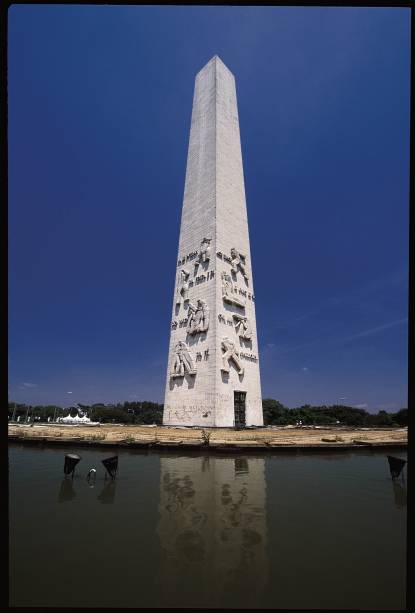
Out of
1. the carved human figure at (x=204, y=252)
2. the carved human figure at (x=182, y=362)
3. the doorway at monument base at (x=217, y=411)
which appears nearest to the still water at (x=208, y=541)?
the doorway at monument base at (x=217, y=411)

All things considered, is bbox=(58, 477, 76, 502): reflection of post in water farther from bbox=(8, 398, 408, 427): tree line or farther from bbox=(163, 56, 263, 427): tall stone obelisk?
bbox=(8, 398, 408, 427): tree line

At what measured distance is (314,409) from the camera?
2377 inches

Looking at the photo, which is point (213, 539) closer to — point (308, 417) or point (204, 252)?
point (204, 252)

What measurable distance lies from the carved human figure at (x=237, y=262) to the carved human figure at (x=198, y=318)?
4154 mm

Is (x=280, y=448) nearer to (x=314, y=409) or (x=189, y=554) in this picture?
(x=189, y=554)

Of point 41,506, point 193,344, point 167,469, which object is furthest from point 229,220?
point 41,506

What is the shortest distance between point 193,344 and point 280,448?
1253 cm

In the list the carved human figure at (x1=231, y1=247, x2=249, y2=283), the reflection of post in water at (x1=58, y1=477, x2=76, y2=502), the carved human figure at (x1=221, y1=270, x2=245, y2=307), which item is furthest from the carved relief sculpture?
the reflection of post in water at (x1=58, y1=477, x2=76, y2=502)

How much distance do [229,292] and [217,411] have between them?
27.8 feet

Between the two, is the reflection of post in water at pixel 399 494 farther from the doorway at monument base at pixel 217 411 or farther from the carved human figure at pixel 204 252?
the carved human figure at pixel 204 252

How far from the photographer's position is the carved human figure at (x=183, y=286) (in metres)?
27.6

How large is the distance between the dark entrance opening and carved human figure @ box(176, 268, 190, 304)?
8.42 m
